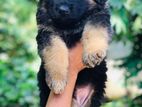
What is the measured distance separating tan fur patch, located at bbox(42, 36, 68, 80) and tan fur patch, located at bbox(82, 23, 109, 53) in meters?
0.16

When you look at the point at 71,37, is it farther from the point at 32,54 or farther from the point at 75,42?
the point at 32,54

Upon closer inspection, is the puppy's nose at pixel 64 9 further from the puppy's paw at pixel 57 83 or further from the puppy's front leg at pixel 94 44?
the puppy's paw at pixel 57 83

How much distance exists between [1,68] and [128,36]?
190 cm

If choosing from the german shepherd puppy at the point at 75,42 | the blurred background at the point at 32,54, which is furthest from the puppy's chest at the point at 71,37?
the blurred background at the point at 32,54

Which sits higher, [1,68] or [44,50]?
[44,50]

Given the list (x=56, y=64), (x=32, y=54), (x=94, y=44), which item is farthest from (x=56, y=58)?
(x=32, y=54)

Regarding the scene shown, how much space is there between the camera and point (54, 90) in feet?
13.5

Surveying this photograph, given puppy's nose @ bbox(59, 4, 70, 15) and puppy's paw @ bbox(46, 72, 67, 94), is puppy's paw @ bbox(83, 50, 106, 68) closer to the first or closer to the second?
puppy's paw @ bbox(46, 72, 67, 94)

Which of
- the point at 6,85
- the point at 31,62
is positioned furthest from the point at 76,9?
the point at 31,62

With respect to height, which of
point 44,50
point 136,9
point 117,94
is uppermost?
point 44,50

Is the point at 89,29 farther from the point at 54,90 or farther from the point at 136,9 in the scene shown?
the point at 136,9

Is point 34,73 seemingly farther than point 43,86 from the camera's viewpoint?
Yes

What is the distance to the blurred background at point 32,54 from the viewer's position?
21.4ft

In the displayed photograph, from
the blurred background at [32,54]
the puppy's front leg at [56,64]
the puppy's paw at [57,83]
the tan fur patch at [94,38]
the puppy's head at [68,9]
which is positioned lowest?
the blurred background at [32,54]
